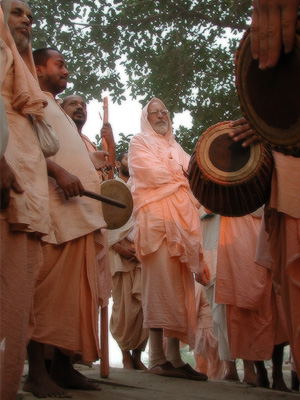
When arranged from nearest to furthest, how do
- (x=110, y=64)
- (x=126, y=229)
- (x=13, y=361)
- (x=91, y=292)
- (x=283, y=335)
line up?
1. (x=13, y=361)
2. (x=91, y=292)
3. (x=283, y=335)
4. (x=126, y=229)
5. (x=110, y=64)

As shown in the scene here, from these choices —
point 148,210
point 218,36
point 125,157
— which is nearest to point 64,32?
point 218,36

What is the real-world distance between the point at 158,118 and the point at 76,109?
4.62 feet

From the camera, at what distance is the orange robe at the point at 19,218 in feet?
9.87

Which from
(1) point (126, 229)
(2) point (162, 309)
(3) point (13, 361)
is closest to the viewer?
(3) point (13, 361)

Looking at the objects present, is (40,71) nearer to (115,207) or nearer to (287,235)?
(115,207)

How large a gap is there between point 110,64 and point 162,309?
24.9ft

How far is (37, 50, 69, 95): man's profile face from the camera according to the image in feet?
16.2

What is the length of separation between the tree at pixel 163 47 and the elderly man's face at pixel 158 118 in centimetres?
376

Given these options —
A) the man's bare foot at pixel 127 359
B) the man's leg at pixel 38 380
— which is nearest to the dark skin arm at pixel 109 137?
the man's bare foot at pixel 127 359

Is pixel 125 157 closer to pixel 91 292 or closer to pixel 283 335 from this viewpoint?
pixel 283 335

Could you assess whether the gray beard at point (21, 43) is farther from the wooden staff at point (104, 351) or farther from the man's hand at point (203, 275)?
the man's hand at point (203, 275)

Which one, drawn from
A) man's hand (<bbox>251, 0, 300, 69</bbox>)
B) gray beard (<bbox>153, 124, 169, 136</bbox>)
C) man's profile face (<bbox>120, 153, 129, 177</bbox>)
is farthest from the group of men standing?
man's profile face (<bbox>120, 153, 129, 177</bbox>)

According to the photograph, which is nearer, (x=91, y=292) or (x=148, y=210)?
(x=91, y=292)

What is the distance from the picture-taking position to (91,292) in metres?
4.16
